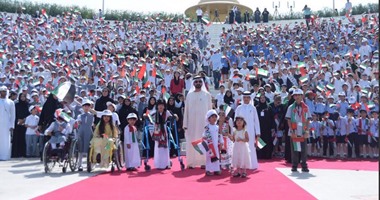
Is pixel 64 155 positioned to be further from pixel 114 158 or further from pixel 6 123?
pixel 6 123

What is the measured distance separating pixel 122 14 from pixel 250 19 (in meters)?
11.2

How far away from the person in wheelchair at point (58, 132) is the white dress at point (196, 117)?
8.89 ft

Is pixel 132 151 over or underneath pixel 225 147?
underneath

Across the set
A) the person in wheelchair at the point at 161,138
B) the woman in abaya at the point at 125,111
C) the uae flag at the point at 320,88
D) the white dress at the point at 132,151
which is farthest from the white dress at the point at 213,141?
the uae flag at the point at 320,88

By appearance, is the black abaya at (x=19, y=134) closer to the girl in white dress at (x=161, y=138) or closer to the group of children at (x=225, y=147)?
the girl in white dress at (x=161, y=138)

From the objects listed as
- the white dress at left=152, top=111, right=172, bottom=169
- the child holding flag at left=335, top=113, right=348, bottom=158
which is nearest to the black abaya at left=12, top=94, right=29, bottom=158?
the white dress at left=152, top=111, right=172, bottom=169

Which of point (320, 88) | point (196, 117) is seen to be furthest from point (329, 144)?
point (196, 117)

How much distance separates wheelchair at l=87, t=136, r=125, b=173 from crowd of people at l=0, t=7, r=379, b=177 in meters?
0.23

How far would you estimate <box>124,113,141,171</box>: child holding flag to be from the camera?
1104cm

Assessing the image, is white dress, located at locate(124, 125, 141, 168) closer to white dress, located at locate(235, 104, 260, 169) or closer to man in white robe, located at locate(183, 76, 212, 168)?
man in white robe, located at locate(183, 76, 212, 168)

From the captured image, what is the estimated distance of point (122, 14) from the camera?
42.8 metres

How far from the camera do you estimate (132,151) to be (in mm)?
11125

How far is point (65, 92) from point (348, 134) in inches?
298

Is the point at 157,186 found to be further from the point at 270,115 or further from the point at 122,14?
the point at 122,14
